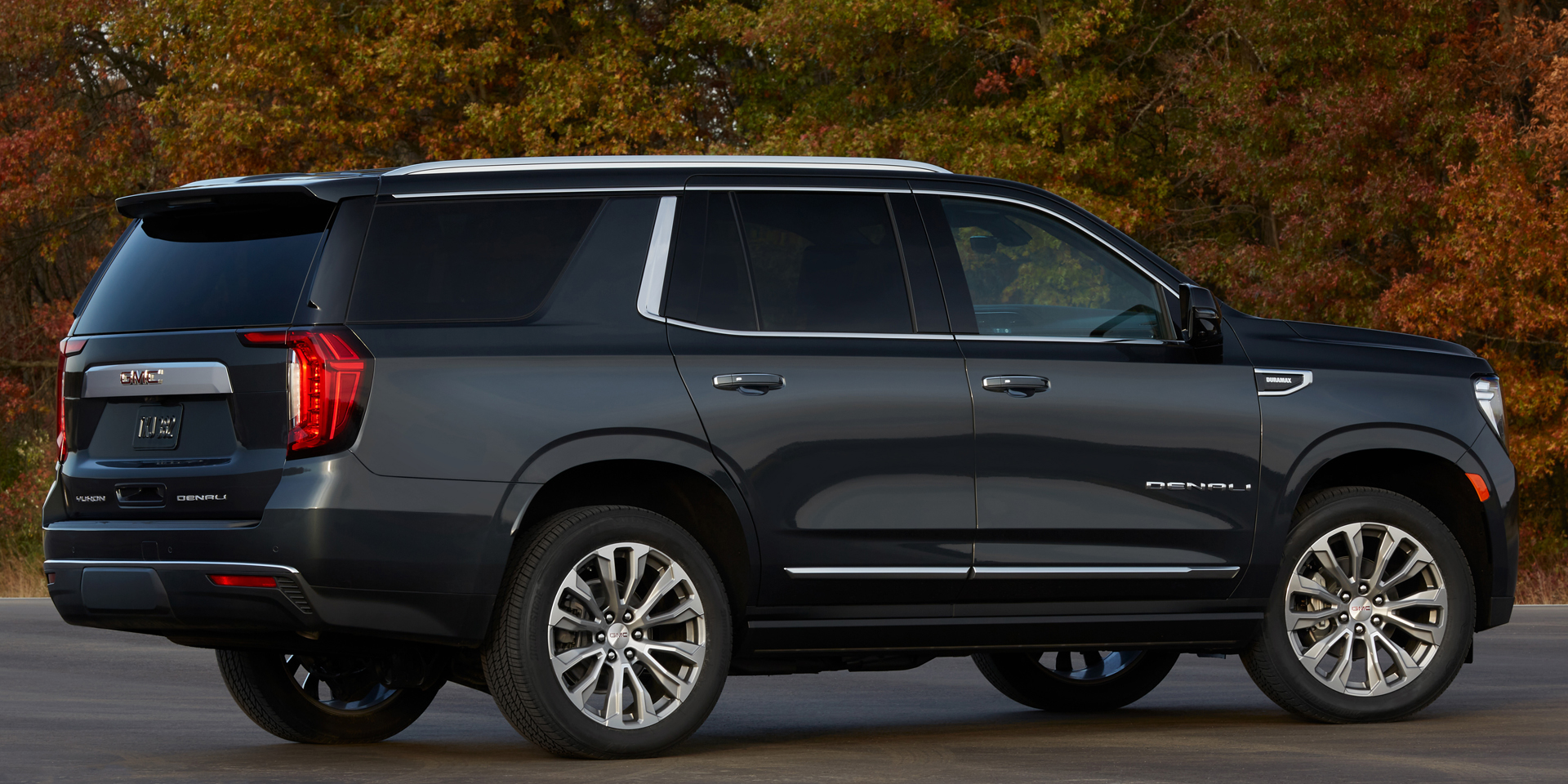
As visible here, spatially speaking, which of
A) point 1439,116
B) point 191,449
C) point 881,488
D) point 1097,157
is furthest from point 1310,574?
point 1097,157

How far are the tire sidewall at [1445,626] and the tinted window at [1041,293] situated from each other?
102 cm

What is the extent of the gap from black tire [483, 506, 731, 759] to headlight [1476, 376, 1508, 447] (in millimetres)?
3346

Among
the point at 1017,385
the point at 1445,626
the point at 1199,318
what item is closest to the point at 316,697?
the point at 1017,385

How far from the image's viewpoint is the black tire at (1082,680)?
9.51 m

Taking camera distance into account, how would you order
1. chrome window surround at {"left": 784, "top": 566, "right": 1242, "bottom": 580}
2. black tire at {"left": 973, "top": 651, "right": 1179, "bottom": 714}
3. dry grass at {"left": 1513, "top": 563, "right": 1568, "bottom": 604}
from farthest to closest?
dry grass at {"left": 1513, "top": 563, "right": 1568, "bottom": 604}, black tire at {"left": 973, "top": 651, "right": 1179, "bottom": 714}, chrome window surround at {"left": 784, "top": 566, "right": 1242, "bottom": 580}

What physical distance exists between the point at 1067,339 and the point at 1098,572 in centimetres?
88

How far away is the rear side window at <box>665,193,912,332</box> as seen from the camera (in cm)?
747

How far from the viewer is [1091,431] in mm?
7746

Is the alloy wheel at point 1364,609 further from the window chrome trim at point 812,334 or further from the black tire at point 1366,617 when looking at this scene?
the window chrome trim at point 812,334

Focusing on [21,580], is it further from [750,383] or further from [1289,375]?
[1289,375]

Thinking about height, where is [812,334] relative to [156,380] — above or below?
above

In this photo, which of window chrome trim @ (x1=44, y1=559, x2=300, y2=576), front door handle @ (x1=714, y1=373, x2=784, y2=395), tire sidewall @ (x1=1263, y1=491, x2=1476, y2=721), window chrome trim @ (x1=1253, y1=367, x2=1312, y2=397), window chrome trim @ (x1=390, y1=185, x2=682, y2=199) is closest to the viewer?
window chrome trim @ (x1=44, y1=559, x2=300, y2=576)

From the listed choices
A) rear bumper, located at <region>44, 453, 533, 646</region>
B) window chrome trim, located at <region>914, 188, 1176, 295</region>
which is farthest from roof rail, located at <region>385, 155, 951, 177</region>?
rear bumper, located at <region>44, 453, 533, 646</region>

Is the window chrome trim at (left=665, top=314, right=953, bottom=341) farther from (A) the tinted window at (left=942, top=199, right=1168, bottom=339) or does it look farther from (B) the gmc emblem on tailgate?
(B) the gmc emblem on tailgate
